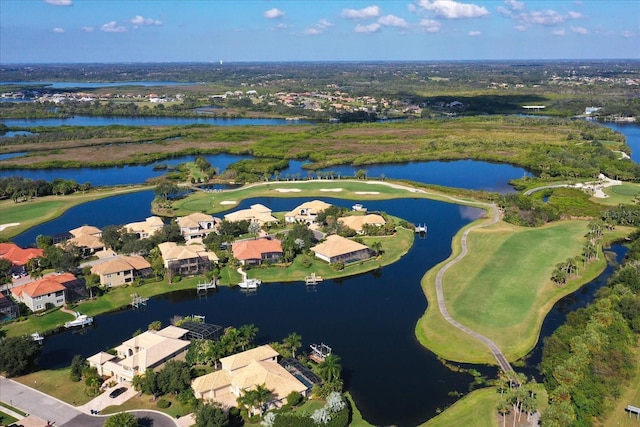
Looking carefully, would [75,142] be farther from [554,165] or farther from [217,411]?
[217,411]

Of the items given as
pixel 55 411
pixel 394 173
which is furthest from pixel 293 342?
pixel 394 173

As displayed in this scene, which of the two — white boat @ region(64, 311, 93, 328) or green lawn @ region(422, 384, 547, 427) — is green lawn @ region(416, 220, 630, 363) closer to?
green lawn @ region(422, 384, 547, 427)

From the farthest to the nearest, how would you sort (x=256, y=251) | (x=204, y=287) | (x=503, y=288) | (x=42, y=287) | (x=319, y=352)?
(x=256, y=251) < (x=204, y=287) < (x=503, y=288) < (x=42, y=287) < (x=319, y=352)

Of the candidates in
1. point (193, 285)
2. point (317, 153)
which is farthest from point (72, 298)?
point (317, 153)

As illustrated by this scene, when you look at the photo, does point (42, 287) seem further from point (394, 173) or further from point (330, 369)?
point (394, 173)

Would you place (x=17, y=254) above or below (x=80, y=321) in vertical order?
above

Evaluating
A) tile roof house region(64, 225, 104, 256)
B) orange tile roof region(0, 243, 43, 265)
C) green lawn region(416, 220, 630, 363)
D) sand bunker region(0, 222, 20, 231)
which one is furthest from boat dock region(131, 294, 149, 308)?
sand bunker region(0, 222, 20, 231)
